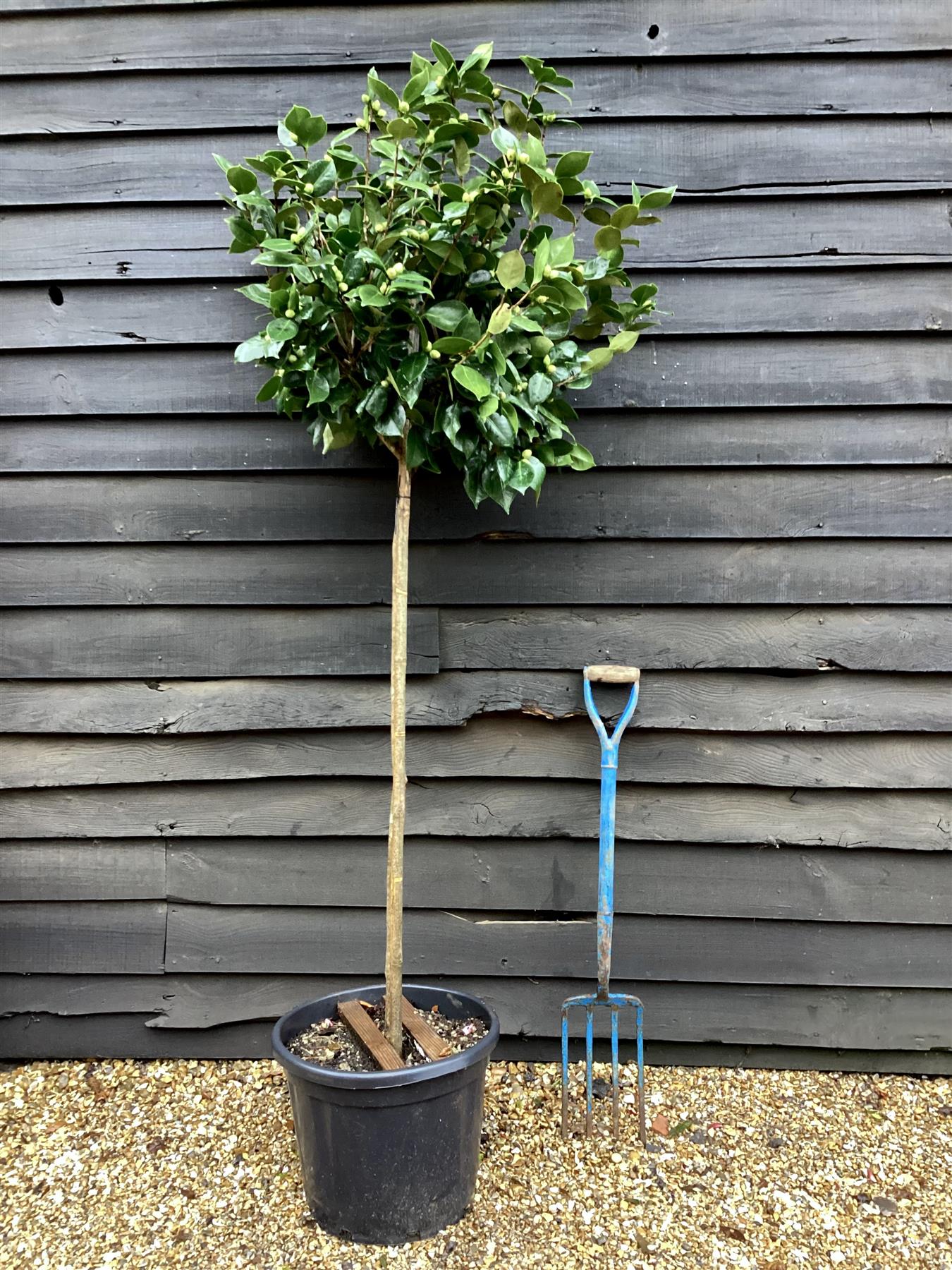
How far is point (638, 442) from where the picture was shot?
6.60 feet

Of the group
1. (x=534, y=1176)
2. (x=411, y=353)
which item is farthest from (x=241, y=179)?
(x=534, y=1176)

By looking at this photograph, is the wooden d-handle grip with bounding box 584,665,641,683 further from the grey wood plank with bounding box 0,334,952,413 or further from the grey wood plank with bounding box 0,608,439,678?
the grey wood plank with bounding box 0,334,952,413

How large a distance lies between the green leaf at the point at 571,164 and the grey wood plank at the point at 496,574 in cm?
80

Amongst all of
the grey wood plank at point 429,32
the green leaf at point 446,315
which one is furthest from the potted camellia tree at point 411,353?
the grey wood plank at point 429,32

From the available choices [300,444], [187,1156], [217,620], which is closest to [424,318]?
[300,444]

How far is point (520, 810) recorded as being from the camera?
6.73 ft

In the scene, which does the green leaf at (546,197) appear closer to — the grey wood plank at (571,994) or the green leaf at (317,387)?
the green leaf at (317,387)

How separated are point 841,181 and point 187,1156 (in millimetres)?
2683

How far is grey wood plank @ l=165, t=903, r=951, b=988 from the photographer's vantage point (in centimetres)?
204

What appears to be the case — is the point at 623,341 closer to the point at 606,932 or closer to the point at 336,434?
the point at 336,434

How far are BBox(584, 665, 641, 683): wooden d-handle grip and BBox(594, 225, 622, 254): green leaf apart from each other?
905 millimetres

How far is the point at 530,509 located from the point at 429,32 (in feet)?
3.82

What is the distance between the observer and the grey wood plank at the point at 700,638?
6.58ft

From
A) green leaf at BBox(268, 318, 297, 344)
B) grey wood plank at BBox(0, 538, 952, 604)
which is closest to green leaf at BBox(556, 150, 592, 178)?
green leaf at BBox(268, 318, 297, 344)
